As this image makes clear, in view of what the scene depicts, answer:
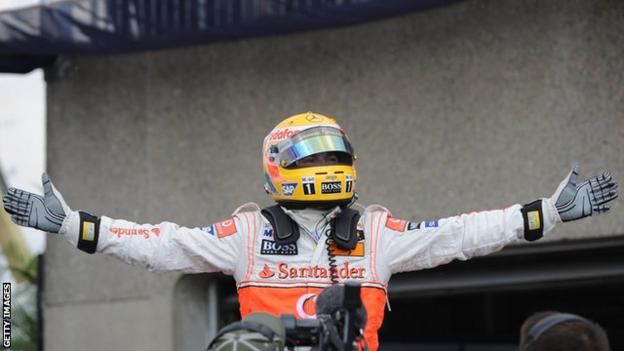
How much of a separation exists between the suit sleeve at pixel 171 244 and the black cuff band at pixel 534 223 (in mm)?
1146

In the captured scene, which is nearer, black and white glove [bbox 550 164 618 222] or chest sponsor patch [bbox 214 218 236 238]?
black and white glove [bbox 550 164 618 222]

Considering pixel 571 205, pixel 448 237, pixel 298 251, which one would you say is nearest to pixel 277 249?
pixel 298 251

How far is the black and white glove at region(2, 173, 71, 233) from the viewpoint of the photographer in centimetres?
535

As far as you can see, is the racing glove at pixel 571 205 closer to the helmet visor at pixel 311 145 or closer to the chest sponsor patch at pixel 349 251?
the chest sponsor patch at pixel 349 251

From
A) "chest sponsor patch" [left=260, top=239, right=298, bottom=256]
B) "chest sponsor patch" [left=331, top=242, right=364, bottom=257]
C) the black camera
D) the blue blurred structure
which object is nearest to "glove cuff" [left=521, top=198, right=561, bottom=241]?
"chest sponsor patch" [left=331, top=242, right=364, bottom=257]

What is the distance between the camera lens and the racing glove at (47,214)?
17.6 ft

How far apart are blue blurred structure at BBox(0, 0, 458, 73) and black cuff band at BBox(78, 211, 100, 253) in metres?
2.85

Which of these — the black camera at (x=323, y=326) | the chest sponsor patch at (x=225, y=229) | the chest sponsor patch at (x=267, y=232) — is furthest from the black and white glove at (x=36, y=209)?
the black camera at (x=323, y=326)

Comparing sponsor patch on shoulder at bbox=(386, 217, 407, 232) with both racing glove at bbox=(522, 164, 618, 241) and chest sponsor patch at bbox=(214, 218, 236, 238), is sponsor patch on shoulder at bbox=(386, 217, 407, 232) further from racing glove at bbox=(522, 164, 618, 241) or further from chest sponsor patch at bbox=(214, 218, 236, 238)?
chest sponsor patch at bbox=(214, 218, 236, 238)

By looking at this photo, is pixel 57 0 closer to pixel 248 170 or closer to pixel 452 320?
pixel 248 170

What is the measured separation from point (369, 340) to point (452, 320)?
498cm

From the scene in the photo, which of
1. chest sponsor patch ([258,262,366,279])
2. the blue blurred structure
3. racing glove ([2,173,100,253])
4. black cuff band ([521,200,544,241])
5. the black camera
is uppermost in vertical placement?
the blue blurred structure

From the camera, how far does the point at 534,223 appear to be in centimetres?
532

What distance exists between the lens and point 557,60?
304 inches
